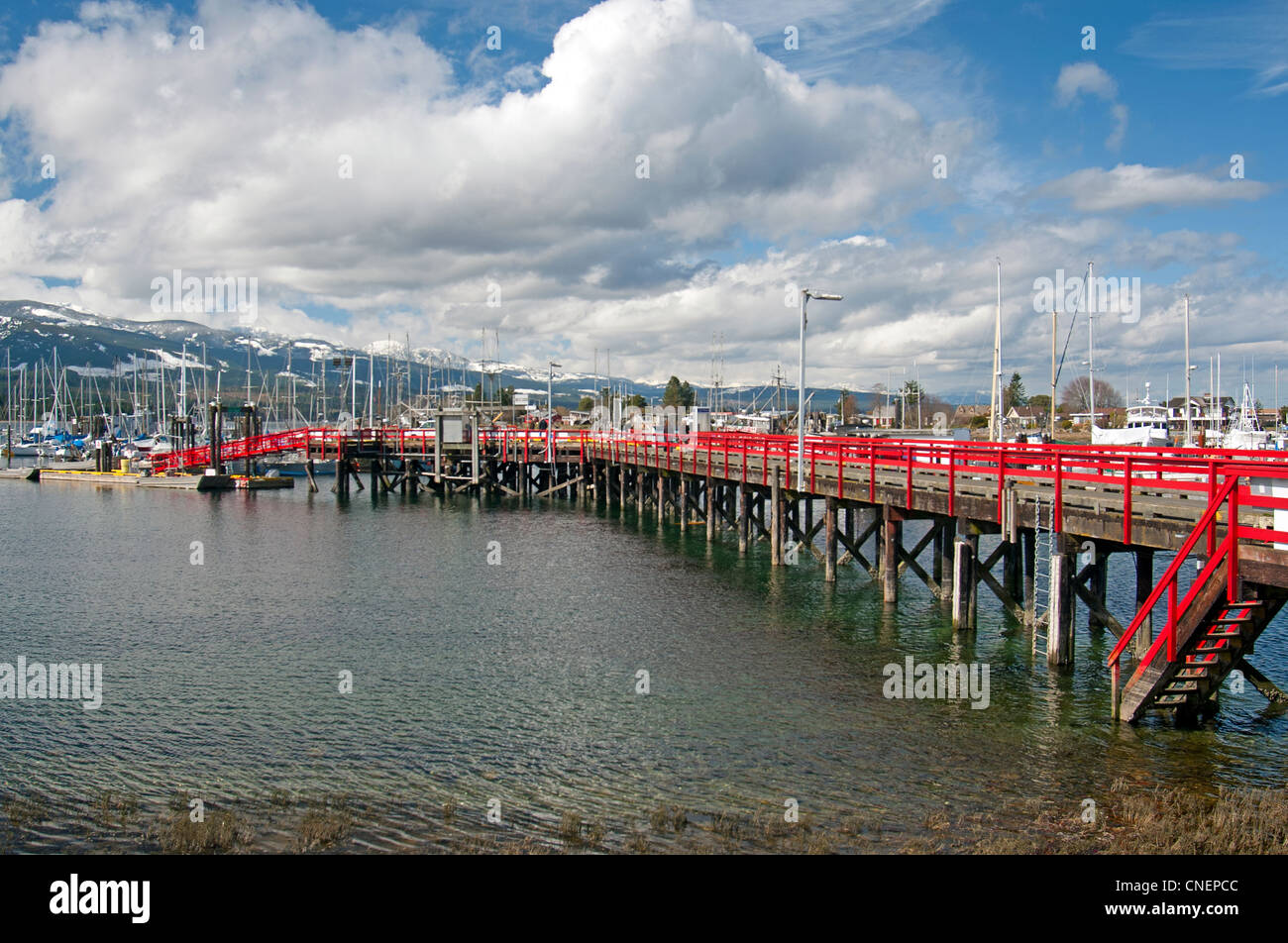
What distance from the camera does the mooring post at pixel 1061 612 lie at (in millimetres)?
16422

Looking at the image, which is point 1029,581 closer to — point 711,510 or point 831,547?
point 831,547

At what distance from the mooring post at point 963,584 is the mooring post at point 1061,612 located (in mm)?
2565

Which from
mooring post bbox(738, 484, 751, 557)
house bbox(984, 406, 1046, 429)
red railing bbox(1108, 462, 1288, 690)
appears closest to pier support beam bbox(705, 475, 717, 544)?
mooring post bbox(738, 484, 751, 557)

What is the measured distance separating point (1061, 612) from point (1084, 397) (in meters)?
131

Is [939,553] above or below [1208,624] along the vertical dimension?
below

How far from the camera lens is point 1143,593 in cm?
1773

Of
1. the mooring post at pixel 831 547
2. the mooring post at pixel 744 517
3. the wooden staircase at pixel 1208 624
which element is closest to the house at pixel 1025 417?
the mooring post at pixel 744 517

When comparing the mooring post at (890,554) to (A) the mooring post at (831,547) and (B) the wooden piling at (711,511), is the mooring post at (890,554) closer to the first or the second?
(A) the mooring post at (831,547)

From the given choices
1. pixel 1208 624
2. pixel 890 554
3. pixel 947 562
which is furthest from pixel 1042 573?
pixel 1208 624

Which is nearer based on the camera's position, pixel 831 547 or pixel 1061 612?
pixel 1061 612

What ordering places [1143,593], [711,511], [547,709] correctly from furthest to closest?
[711,511] < [1143,593] < [547,709]
